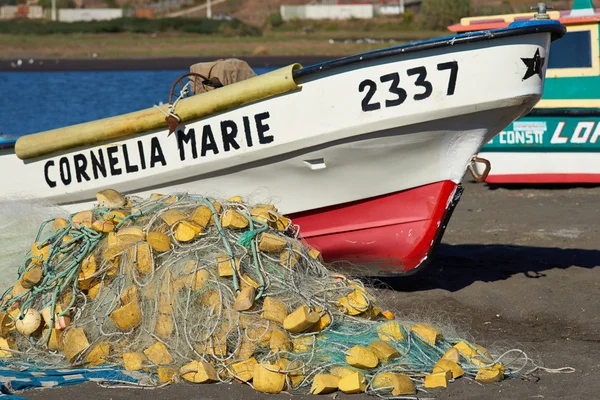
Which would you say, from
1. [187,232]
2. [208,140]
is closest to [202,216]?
[187,232]

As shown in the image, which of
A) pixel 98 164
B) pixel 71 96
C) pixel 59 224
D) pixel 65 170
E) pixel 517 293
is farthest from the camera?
pixel 71 96

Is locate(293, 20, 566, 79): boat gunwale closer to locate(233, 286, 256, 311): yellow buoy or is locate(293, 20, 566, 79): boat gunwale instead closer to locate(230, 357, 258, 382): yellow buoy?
locate(233, 286, 256, 311): yellow buoy

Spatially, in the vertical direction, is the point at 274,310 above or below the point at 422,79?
below

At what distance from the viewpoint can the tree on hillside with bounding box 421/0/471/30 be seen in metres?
58.8

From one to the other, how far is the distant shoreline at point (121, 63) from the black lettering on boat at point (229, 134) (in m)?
29.4

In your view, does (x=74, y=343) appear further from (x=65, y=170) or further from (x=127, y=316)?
(x=65, y=170)

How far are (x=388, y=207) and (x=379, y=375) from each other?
238 centimetres

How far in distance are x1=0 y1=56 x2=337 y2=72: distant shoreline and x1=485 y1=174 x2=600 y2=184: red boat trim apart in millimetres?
24147

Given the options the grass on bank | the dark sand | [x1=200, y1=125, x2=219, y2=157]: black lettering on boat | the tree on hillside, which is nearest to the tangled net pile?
the dark sand

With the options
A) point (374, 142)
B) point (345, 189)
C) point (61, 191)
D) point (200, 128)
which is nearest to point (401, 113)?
point (374, 142)

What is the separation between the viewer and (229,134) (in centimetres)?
736

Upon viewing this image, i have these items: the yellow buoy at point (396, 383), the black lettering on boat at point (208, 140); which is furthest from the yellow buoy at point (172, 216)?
the yellow buoy at point (396, 383)

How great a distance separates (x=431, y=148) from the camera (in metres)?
7.27

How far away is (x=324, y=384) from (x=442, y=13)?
55725 millimetres
